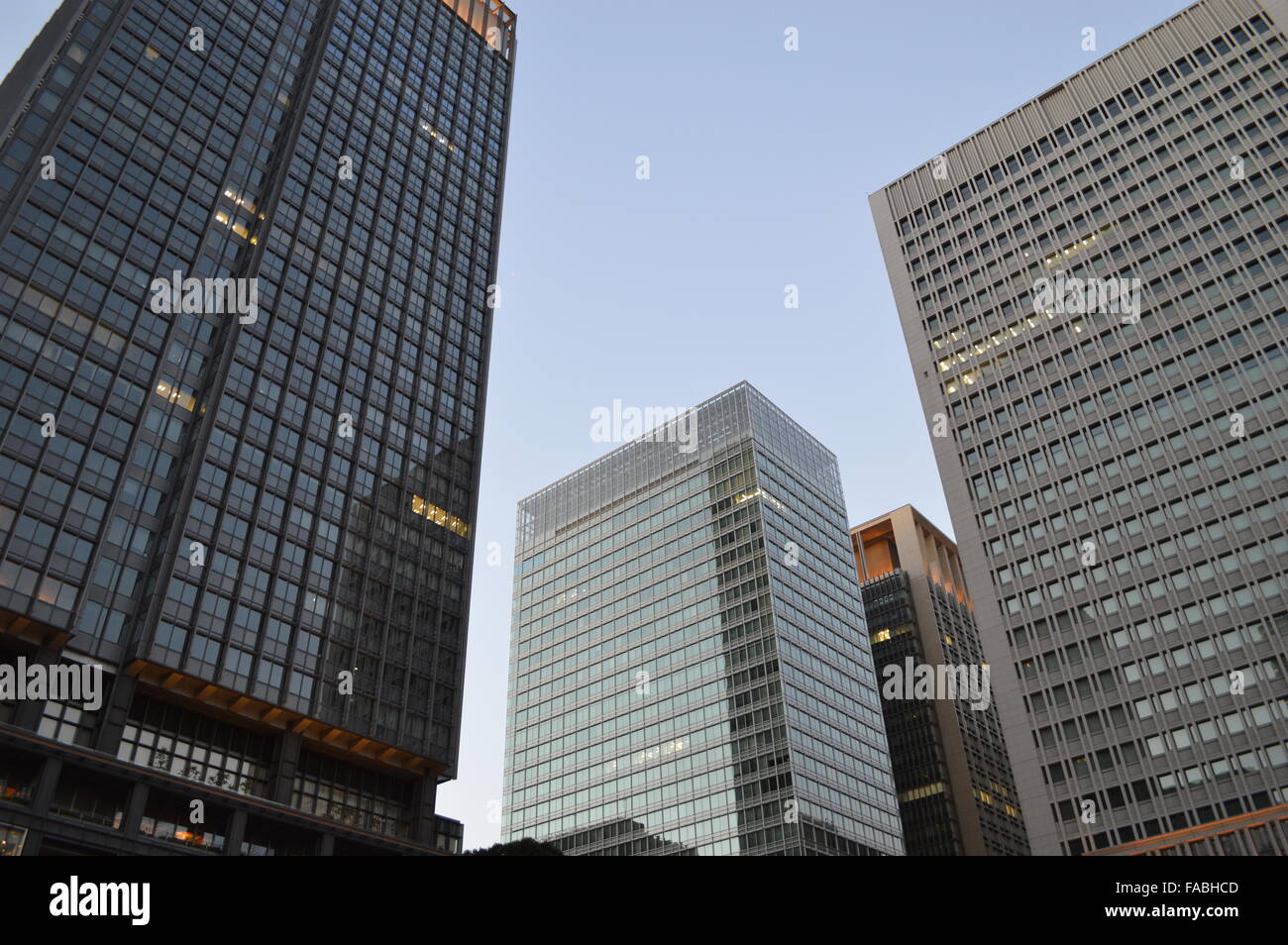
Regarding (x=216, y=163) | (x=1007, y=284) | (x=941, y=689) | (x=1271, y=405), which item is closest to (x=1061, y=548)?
→ (x=1271, y=405)

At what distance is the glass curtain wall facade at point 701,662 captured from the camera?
11662 centimetres

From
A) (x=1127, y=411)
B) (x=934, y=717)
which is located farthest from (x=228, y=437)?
(x=934, y=717)

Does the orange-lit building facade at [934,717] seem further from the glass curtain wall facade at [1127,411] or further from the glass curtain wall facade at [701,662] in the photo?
the glass curtain wall facade at [1127,411]

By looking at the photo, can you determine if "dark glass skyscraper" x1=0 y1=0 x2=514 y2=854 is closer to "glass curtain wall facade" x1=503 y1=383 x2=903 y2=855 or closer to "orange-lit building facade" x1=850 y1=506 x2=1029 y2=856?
"glass curtain wall facade" x1=503 y1=383 x2=903 y2=855

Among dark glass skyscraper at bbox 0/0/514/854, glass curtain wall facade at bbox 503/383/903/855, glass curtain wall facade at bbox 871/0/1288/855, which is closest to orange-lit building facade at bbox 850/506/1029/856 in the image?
glass curtain wall facade at bbox 503/383/903/855

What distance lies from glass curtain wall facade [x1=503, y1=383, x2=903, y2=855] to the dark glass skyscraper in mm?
48047

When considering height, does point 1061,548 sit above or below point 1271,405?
below

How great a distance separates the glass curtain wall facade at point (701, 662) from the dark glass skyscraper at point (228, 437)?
48.0 meters

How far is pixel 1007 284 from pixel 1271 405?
86.6 ft

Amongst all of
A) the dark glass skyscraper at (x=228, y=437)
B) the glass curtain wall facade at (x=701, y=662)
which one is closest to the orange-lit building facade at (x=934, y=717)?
the glass curtain wall facade at (x=701, y=662)

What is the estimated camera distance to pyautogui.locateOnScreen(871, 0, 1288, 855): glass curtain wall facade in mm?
68312
